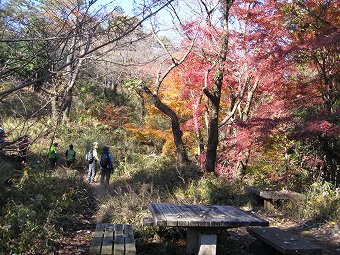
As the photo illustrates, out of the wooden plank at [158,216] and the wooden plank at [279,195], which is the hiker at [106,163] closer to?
the wooden plank at [279,195]

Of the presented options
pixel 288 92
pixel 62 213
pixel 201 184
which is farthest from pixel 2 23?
pixel 288 92

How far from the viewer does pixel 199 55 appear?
461 inches

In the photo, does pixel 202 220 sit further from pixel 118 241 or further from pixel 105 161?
pixel 105 161

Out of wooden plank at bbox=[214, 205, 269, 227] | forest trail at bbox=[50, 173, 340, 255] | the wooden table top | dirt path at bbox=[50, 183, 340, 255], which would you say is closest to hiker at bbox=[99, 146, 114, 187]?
forest trail at bbox=[50, 173, 340, 255]

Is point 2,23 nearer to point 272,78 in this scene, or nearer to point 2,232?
point 2,232

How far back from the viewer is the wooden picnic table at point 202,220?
14.9 ft

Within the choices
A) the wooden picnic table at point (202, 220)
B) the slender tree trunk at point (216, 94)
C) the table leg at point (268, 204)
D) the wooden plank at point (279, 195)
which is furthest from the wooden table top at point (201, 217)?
the slender tree trunk at point (216, 94)

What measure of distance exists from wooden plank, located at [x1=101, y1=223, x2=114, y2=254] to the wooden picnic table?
0.55m

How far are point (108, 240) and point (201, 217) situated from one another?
121 cm

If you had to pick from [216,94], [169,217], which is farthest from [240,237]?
[216,94]

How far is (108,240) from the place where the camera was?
4285 mm

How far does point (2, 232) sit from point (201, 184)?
5.54 metres

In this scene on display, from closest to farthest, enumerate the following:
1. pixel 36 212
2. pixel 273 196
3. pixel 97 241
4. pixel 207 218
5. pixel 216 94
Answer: pixel 97 241 → pixel 207 218 → pixel 36 212 → pixel 273 196 → pixel 216 94

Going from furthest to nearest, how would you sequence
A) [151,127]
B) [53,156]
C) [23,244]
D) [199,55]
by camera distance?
1. [151,127]
2. [53,156]
3. [199,55]
4. [23,244]
